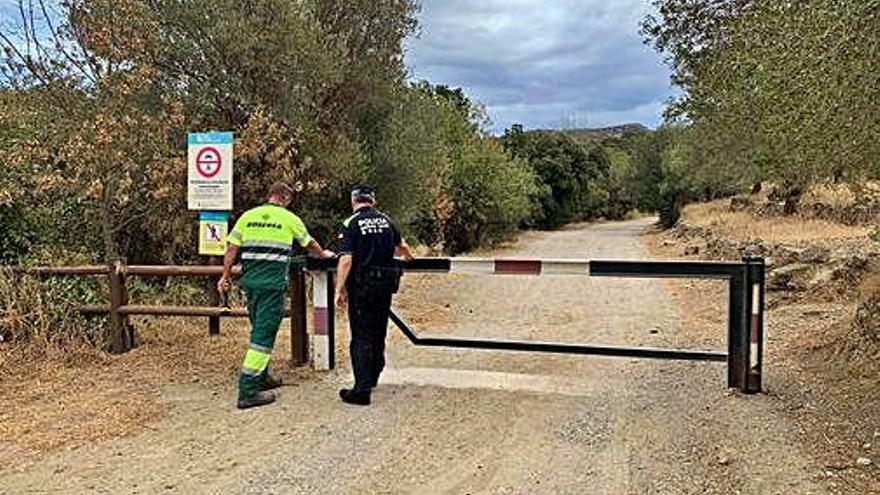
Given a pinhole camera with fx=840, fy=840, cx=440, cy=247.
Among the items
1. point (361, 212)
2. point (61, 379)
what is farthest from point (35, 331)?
point (361, 212)

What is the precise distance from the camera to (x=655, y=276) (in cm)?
730

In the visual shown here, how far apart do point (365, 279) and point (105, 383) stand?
2.83 m

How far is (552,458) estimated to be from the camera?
5539 mm

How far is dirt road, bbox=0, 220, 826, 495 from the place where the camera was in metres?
5.10

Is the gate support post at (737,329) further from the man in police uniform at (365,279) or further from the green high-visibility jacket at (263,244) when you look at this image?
the green high-visibility jacket at (263,244)

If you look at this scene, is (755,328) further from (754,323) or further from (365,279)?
(365,279)

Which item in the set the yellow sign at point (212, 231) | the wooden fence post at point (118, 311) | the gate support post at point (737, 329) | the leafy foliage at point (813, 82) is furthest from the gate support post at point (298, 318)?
the leafy foliage at point (813, 82)

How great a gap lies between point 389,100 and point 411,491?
11.9 meters

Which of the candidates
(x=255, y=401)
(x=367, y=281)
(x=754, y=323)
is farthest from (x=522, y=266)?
(x=255, y=401)

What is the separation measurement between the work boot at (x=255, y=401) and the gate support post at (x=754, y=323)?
13.2ft

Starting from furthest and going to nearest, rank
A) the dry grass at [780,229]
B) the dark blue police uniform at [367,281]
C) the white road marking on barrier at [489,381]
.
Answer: the dry grass at [780,229], the white road marking on barrier at [489,381], the dark blue police uniform at [367,281]

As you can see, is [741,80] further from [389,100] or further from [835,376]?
[389,100]

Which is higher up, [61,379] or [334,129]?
[334,129]

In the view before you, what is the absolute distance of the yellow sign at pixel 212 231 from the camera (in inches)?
358
